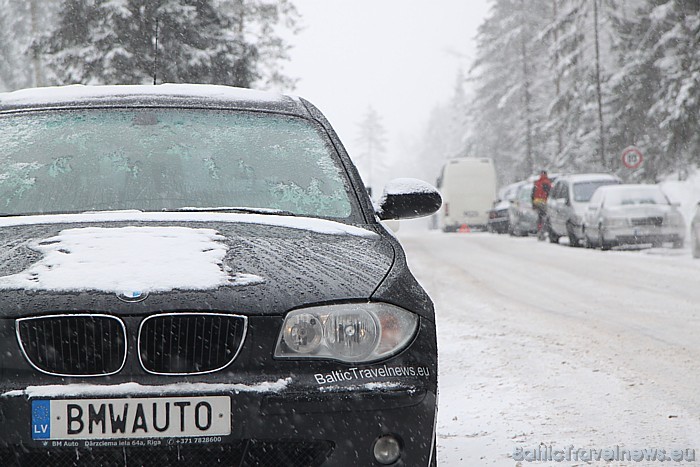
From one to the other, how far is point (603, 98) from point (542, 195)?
1651 cm

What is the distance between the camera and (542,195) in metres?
27.9

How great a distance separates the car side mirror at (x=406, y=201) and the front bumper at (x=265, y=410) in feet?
4.28

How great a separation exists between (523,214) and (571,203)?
703cm

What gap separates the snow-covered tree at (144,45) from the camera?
2064cm

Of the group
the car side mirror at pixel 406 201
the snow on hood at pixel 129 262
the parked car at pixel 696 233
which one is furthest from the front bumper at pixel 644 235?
the snow on hood at pixel 129 262

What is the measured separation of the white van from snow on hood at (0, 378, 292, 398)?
3865 cm

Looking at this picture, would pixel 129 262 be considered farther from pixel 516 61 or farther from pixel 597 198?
pixel 516 61

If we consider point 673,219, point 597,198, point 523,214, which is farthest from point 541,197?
point 673,219

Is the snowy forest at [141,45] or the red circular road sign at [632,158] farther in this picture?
the red circular road sign at [632,158]

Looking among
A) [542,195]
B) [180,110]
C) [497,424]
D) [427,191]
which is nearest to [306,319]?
[427,191]

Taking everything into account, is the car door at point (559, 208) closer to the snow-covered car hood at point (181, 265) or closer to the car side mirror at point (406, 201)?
the car side mirror at point (406, 201)

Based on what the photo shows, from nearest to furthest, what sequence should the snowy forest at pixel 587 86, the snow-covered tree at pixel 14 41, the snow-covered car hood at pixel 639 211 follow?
the snow-covered car hood at pixel 639 211
the snowy forest at pixel 587 86
the snow-covered tree at pixel 14 41

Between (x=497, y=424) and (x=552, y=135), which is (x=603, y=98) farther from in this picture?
(x=497, y=424)

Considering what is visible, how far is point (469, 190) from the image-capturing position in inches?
1624
